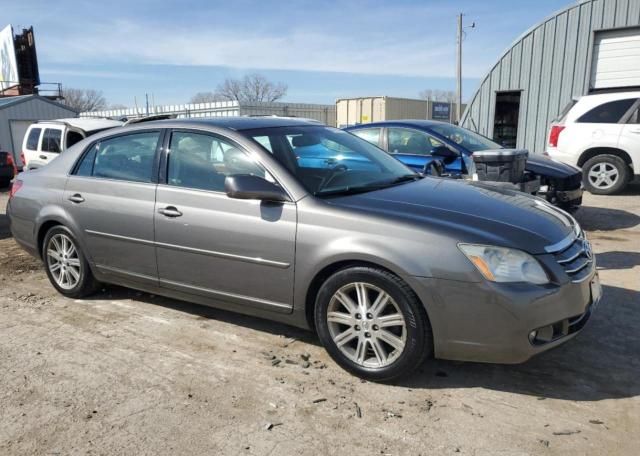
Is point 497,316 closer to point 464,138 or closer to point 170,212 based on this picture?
point 170,212

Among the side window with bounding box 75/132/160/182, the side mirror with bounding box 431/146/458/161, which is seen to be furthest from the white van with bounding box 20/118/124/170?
the side mirror with bounding box 431/146/458/161

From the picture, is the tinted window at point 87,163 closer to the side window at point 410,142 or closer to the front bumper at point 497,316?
the front bumper at point 497,316

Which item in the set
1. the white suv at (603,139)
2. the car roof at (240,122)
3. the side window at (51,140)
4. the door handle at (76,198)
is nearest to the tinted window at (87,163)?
the door handle at (76,198)

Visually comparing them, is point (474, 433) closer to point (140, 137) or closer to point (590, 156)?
point (140, 137)

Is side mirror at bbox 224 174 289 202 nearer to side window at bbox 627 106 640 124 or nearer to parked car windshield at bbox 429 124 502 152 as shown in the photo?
parked car windshield at bbox 429 124 502 152

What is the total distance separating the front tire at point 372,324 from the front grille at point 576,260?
86cm

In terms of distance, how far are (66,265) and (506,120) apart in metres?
15.1

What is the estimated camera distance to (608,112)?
9.37 meters

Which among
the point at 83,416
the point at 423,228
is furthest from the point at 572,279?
the point at 83,416

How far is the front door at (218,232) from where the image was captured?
11.0 feet

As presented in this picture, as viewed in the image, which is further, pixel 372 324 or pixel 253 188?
pixel 253 188

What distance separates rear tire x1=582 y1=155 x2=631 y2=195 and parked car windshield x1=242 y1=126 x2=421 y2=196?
688 cm

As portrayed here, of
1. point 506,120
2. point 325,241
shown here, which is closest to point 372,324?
point 325,241

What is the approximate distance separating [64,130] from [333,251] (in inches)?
382
